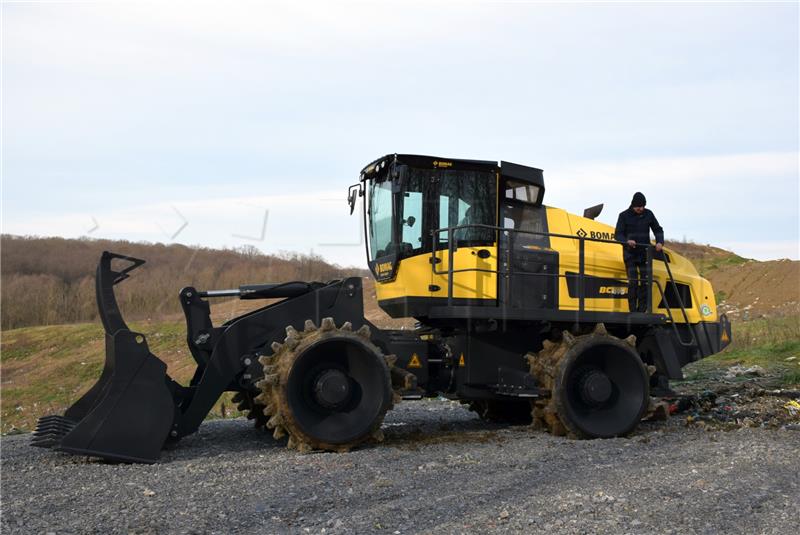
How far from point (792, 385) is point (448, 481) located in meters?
9.68

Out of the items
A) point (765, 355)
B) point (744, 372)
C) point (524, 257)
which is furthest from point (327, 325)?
point (765, 355)

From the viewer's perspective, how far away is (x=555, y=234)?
34.8 feet

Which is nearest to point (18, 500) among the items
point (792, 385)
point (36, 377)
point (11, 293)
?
point (792, 385)

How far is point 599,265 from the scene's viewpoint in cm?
1133

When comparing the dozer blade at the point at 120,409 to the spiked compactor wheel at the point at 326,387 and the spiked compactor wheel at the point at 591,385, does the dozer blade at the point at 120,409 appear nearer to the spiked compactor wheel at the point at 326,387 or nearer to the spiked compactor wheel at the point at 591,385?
the spiked compactor wheel at the point at 326,387

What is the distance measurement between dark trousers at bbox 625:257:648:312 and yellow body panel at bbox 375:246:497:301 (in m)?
2.11

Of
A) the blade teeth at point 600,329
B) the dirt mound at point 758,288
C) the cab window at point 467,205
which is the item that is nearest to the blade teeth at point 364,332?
the cab window at point 467,205

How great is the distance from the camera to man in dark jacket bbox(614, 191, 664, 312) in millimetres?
11367

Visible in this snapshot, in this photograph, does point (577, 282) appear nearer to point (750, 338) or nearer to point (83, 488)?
point (83, 488)

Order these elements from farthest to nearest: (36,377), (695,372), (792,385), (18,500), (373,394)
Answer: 1. (36,377)
2. (695,372)
3. (792,385)
4. (373,394)
5. (18,500)

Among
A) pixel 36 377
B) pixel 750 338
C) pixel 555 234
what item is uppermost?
pixel 555 234

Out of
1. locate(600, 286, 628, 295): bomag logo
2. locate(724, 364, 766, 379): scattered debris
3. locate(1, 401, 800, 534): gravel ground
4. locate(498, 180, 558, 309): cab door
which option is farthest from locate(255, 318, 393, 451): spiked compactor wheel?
locate(724, 364, 766, 379): scattered debris

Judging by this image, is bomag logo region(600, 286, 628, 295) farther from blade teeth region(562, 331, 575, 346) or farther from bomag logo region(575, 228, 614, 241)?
blade teeth region(562, 331, 575, 346)

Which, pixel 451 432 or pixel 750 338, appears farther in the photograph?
pixel 750 338
